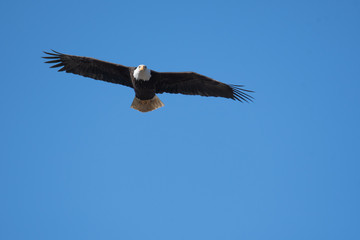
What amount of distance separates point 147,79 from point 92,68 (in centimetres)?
157

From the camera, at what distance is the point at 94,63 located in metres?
12.6

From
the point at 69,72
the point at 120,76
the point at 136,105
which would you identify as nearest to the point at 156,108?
the point at 136,105

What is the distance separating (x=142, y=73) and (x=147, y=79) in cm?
28

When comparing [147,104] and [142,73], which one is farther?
[147,104]

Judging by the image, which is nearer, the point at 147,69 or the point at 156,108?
the point at 147,69

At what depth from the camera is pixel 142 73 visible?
1216 cm

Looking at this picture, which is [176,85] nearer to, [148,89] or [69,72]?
[148,89]

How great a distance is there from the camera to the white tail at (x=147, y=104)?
1327cm

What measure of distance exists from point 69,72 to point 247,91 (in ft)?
15.8

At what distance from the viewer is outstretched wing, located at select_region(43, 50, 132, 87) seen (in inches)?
494

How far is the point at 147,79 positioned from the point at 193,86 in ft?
4.38

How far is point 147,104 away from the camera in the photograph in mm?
13320

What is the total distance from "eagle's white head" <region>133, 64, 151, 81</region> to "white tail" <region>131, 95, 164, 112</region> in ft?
3.58

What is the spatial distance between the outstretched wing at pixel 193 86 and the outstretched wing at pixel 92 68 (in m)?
0.94
